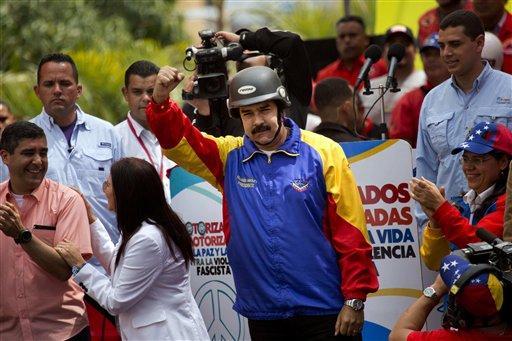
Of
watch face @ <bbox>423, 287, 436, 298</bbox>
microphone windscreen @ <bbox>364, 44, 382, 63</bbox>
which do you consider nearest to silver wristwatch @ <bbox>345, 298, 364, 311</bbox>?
watch face @ <bbox>423, 287, 436, 298</bbox>

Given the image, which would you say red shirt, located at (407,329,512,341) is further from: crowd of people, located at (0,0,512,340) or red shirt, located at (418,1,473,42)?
red shirt, located at (418,1,473,42)

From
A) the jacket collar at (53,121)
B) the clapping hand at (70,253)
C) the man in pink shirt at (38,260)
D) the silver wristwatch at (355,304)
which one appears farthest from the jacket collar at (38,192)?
the silver wristwatch at (355,304)

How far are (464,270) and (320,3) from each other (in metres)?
19.1

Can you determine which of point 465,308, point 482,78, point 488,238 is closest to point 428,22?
point 482,78

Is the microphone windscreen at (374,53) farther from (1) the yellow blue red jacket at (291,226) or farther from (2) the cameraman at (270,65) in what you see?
(1) the yellow blue red jacket at (291,226)

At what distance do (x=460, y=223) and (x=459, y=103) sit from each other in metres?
1.57

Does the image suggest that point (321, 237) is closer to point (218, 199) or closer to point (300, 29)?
point (218, 199)

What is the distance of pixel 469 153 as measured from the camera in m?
7.73

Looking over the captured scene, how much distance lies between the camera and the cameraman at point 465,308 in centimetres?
602

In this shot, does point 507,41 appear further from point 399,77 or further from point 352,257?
point 352,257

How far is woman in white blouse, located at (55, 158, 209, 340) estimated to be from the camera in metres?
7.32

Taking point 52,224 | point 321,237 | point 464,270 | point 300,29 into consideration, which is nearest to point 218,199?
point 52,224

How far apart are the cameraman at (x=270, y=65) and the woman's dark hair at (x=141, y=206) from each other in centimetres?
140

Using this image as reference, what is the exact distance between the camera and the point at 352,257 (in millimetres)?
7199
